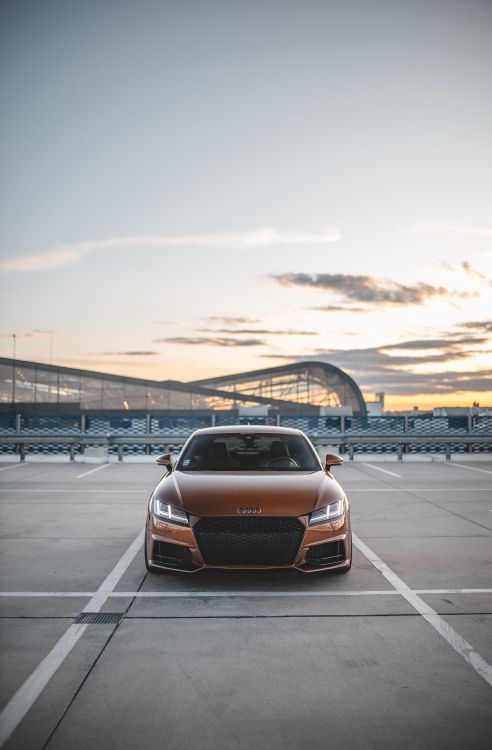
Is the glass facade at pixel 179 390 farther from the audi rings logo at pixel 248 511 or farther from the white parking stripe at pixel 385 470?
the audi rings logo at pixel 248 511

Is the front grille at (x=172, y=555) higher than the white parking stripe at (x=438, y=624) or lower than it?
higher

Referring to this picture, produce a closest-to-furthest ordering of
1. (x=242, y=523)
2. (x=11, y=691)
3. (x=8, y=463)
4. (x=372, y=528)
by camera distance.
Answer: (x=11, y=691) → (x=242, y=523) → (x=372, y=528) → (x=8, y=463)

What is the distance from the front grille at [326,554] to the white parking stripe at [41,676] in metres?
1.75

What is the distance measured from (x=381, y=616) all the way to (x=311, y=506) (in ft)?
3.71

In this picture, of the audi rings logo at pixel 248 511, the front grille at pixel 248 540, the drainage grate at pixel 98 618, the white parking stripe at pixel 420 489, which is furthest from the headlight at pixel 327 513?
the white parking stripe at pixel 420 489

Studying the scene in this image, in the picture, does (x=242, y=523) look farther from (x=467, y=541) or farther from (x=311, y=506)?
(x=467, y=541)

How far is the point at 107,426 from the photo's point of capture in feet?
83.5

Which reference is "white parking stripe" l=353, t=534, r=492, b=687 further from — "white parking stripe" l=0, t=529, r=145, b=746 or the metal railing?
the metal railing

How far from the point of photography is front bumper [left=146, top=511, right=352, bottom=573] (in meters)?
5.72

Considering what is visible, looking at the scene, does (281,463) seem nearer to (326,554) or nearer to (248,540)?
(326,554)

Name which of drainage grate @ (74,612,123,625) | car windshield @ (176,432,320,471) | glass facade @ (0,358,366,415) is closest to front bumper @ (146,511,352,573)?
drainage grate @ (74,612,123,625)

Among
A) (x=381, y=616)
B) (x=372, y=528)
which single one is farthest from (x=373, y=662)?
(x=372, y=528)

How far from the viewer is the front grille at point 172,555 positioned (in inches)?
228

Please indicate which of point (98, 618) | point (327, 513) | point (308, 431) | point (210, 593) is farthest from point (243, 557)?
point (308, 431)
